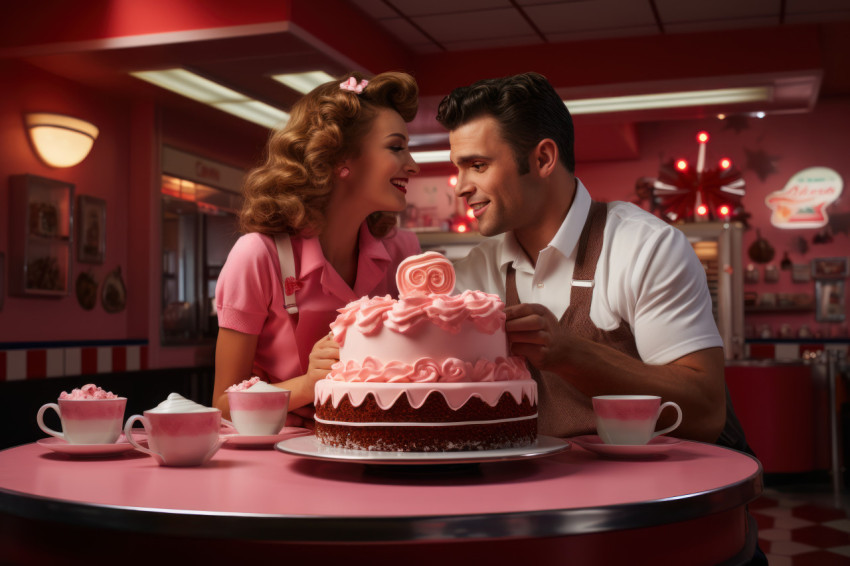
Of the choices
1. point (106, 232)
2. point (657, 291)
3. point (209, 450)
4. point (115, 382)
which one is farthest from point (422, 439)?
point (106, 232)

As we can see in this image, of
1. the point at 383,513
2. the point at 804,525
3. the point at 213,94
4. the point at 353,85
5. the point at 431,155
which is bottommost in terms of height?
the point at 804,525

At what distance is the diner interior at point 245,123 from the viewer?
17.1ft

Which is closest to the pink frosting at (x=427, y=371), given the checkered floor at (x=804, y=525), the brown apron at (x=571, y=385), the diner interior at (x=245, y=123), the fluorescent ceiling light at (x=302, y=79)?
the brown apron at (x=571, y=385)

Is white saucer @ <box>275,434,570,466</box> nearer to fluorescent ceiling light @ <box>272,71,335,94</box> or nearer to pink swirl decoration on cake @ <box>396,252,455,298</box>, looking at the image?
pink swirl decoration on cake @ <box>396,252,455,298</box>

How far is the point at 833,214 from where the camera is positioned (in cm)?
925

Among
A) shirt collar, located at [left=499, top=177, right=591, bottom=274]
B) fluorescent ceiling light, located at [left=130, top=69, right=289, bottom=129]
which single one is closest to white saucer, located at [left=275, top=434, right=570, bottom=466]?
shirt collar, located at [left=499, top=177, right=591, bottom=274]

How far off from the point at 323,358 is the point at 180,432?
46 centimetres

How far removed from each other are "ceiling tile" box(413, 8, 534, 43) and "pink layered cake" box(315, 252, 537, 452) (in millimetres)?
4867

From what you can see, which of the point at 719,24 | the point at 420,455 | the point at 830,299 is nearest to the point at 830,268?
the point at 830,299

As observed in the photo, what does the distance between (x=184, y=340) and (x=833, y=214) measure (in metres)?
6.91

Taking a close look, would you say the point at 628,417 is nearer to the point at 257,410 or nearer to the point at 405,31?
the point at 257,410

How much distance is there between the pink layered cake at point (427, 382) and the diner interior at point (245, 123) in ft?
9.94

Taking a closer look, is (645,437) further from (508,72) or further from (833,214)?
(833,214)

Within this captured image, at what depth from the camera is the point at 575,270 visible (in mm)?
2064
